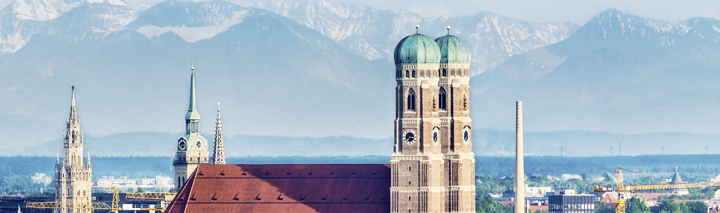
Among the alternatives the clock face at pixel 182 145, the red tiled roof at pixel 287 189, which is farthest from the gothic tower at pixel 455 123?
the clock face at pixel 182 145

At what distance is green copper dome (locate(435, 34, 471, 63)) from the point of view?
496 ft

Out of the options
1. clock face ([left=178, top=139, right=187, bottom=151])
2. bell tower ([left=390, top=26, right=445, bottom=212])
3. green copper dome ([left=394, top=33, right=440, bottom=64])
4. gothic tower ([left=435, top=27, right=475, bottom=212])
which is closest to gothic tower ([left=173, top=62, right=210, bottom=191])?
clock face ([left=178, top=139, right=187, bottom=151])

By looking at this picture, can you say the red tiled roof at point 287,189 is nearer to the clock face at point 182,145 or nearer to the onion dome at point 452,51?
the onion dome at point 452,51

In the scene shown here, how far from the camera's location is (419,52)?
148875mm

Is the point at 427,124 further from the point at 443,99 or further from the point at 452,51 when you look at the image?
the point at 452,51

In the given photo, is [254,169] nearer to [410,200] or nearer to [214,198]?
[214,198]

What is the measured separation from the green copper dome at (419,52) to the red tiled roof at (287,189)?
1108cm

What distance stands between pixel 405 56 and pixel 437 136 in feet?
25.4

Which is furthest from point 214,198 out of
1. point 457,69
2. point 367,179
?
point 457,69

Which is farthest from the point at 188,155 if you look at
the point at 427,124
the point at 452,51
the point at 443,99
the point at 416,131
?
the point at 452,51

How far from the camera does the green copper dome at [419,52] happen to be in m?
149

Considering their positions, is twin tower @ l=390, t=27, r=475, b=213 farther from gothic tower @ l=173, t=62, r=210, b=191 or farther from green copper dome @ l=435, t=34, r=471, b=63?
gothic tower @ l=173, t=62, r=210, b=191

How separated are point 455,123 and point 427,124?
2.99m

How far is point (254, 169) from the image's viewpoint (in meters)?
156
